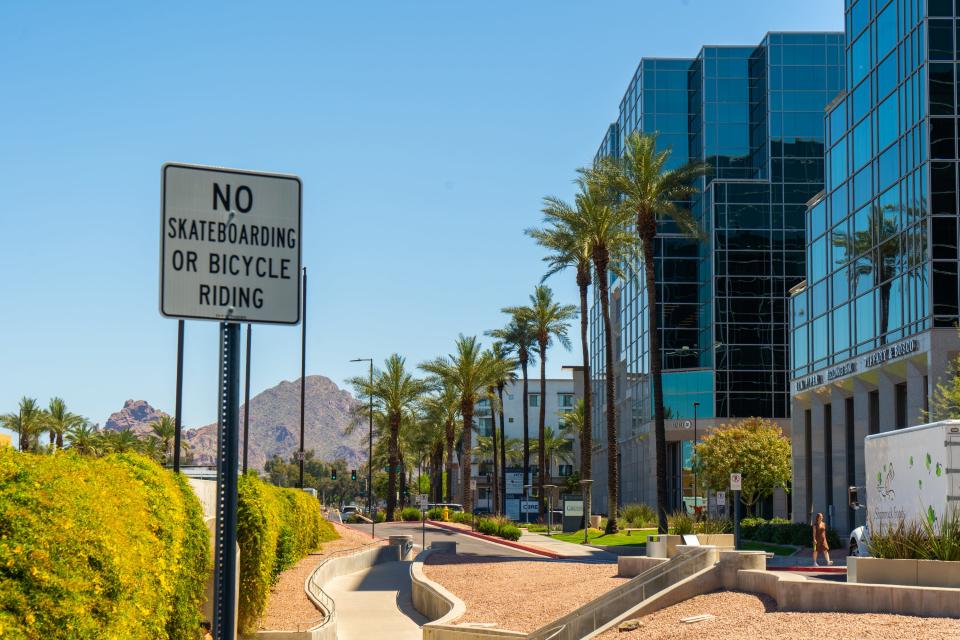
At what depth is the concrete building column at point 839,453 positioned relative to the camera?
5503 centimetres

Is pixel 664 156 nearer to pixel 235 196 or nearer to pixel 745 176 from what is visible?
pixel 745 176

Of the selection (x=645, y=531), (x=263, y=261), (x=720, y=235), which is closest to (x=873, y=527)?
(x=263, y=261)

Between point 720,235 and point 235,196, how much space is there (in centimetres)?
7913

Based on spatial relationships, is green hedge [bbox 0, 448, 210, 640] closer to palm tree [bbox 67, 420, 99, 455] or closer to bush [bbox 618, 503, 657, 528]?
bush [bbox 618, 503, 657, 528]

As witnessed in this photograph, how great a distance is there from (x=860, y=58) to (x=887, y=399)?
15.3 meters

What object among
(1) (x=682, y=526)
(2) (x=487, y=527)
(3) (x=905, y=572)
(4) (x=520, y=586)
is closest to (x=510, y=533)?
(2) (x=487, y=527)

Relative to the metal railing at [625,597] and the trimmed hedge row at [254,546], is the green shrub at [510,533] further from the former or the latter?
the metal railing at [625,597]

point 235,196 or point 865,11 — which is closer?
point 235,196

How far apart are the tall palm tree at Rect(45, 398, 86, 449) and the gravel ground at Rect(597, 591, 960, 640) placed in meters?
81.1

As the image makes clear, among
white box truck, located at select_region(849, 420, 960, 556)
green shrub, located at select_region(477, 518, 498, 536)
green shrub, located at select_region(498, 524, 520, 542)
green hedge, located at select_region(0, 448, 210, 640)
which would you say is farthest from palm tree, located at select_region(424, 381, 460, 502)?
green hedge, located at select_region(0, 448, 210, 640)

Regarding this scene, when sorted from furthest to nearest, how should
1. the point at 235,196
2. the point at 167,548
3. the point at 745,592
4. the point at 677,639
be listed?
the point at 745,592
the point at 677,639
the point at 167,548
the point at 235,196

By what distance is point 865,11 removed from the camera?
172 ft

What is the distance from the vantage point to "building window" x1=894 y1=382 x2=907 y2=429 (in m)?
49.4

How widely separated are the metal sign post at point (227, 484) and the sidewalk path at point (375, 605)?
74.7 feet
